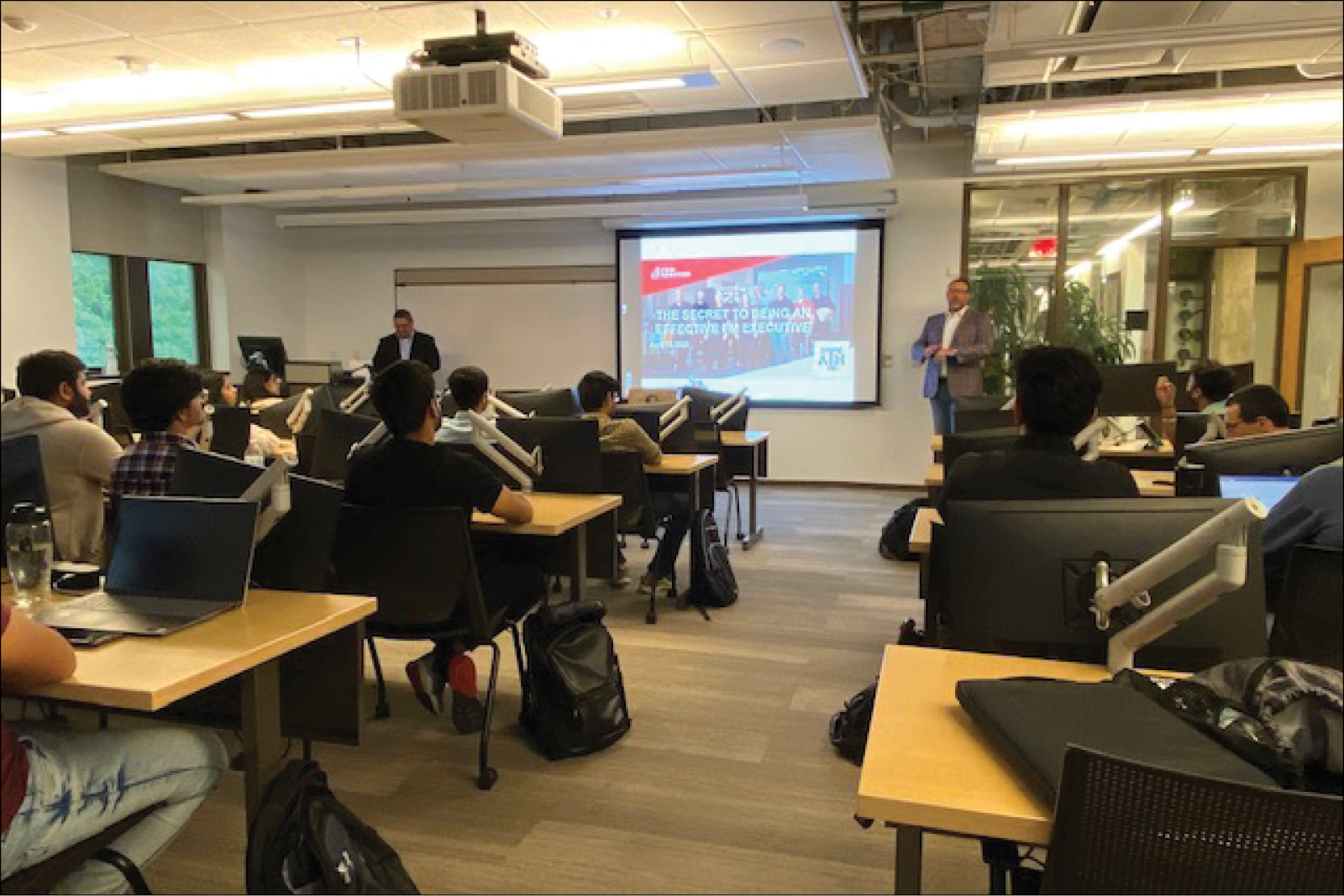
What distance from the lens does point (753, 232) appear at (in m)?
7.99

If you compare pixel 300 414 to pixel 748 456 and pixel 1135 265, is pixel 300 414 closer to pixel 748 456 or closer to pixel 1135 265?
pixel 748 456

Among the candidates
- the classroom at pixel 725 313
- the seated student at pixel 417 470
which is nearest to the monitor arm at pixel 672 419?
the classroom at pixel 725 313

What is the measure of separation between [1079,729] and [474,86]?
3088 mm

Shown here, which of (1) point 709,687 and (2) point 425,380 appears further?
(1) point 709,687

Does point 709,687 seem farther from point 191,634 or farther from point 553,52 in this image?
point 553,52

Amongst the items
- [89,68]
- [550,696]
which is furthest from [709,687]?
[89,68]

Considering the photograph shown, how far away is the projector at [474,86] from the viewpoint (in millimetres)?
3363

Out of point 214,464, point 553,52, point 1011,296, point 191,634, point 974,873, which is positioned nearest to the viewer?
point 191,634

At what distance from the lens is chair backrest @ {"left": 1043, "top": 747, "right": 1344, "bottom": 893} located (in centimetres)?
83

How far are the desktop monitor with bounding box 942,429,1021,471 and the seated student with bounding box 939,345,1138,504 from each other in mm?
Result: 1002

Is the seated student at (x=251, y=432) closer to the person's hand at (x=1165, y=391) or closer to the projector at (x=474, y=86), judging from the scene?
the projector at (x=474, y=86)

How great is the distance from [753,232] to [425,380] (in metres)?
5.86

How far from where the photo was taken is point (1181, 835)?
2.84ft

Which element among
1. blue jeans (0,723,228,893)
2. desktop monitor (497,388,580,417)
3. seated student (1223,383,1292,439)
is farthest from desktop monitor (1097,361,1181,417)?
blue jeans (0,723,228,893)
